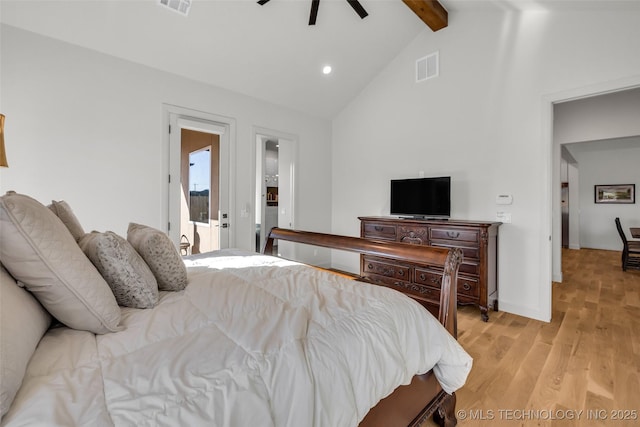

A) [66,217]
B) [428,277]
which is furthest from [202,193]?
[428,277]

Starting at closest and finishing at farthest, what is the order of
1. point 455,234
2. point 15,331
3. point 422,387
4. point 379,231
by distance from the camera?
point 15,331 → point 422,387 → point 455,234 → point 379,231

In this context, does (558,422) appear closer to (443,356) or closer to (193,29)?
(443,356)

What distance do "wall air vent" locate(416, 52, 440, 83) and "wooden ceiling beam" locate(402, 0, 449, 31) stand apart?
34 cm

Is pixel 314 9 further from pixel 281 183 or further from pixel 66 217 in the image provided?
pixel 66 217

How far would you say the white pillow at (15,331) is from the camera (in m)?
0.62

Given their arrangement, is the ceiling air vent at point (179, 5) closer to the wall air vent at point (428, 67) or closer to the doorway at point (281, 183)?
the doorway at point (281, 183)

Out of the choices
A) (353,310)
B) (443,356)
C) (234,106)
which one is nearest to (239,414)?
(353,310)

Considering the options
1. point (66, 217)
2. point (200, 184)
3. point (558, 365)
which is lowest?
point (558, 365)

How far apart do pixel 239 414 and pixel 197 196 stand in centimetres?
342

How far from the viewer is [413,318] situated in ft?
4.22

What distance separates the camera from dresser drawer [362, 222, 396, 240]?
3776 millimetres

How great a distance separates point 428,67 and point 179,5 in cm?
309

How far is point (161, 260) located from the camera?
143 centimetres

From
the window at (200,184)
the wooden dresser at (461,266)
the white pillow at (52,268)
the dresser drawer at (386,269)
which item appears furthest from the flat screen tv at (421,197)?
the white pillow at (52,268)
